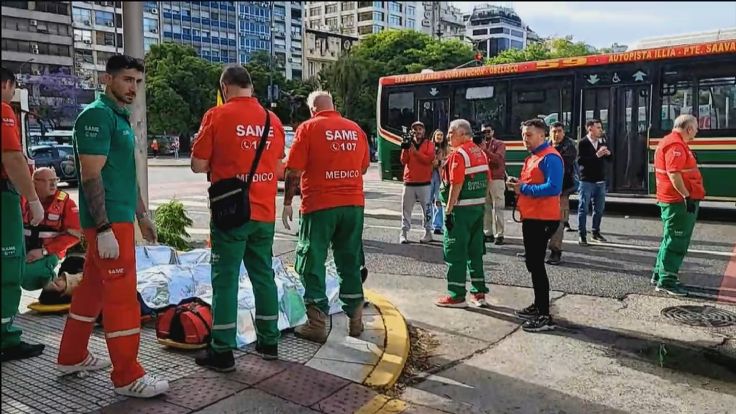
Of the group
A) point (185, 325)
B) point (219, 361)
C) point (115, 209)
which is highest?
point (115, 209)

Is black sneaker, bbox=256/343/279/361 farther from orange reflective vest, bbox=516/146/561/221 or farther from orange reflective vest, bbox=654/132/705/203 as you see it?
orange reflective vest, bbox=654/132/705/203

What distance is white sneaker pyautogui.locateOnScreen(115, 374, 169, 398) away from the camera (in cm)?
372

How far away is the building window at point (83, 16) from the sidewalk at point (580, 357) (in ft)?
202

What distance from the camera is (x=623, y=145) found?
44.2 ft

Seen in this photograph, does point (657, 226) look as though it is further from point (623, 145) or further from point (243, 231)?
point (243, 231)

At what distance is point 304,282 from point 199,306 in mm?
800

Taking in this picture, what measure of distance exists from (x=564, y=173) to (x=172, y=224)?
17.3ft

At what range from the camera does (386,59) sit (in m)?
57.6

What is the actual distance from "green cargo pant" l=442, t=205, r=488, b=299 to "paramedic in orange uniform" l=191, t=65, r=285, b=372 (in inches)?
87.8

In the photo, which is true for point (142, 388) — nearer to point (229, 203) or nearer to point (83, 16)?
point (229, 203)

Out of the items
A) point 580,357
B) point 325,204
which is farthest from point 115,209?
point 580,357

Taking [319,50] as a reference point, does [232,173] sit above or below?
below

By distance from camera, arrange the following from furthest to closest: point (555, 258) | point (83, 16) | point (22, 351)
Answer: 1. point (83, 16)
2. point (555, 258)
3. point (22, 351)

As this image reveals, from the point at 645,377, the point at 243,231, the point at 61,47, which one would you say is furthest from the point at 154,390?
the point at 61,47
